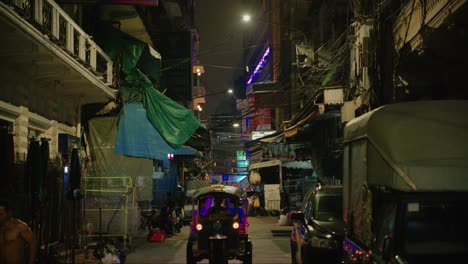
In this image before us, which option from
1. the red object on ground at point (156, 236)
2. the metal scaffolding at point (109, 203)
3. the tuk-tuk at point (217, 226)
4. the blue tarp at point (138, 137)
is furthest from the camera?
the red object on ground at point (156, 236)

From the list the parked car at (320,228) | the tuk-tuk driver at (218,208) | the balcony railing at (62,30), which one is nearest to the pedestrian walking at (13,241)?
the balcony railing at (62,30)

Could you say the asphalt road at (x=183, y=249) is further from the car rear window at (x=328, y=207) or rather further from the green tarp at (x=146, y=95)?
the green tarp at (x=146, y=95)

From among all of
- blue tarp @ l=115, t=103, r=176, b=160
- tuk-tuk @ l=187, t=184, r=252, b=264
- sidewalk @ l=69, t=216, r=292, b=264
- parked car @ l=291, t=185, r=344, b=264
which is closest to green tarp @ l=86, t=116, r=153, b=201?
blue tarp @ l=115, t=103, r=176, b=160

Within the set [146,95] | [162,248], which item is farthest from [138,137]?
[162,248]

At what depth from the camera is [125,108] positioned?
55.5 feet

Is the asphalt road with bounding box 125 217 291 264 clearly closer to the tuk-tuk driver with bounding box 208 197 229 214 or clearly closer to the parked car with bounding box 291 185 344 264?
the tuk-tuk driver with bounding box 208 197 229 214

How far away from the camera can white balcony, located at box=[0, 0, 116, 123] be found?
9663mm

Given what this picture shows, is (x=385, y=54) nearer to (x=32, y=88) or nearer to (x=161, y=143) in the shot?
(x=161, y=143)

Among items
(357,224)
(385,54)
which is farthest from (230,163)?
(357,224)

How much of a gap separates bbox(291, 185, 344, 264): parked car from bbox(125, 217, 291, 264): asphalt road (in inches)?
108

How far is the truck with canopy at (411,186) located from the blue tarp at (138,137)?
966 cm

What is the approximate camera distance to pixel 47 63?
11.8 metres

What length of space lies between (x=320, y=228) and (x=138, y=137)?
789 cm

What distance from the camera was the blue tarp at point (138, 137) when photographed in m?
16.3
